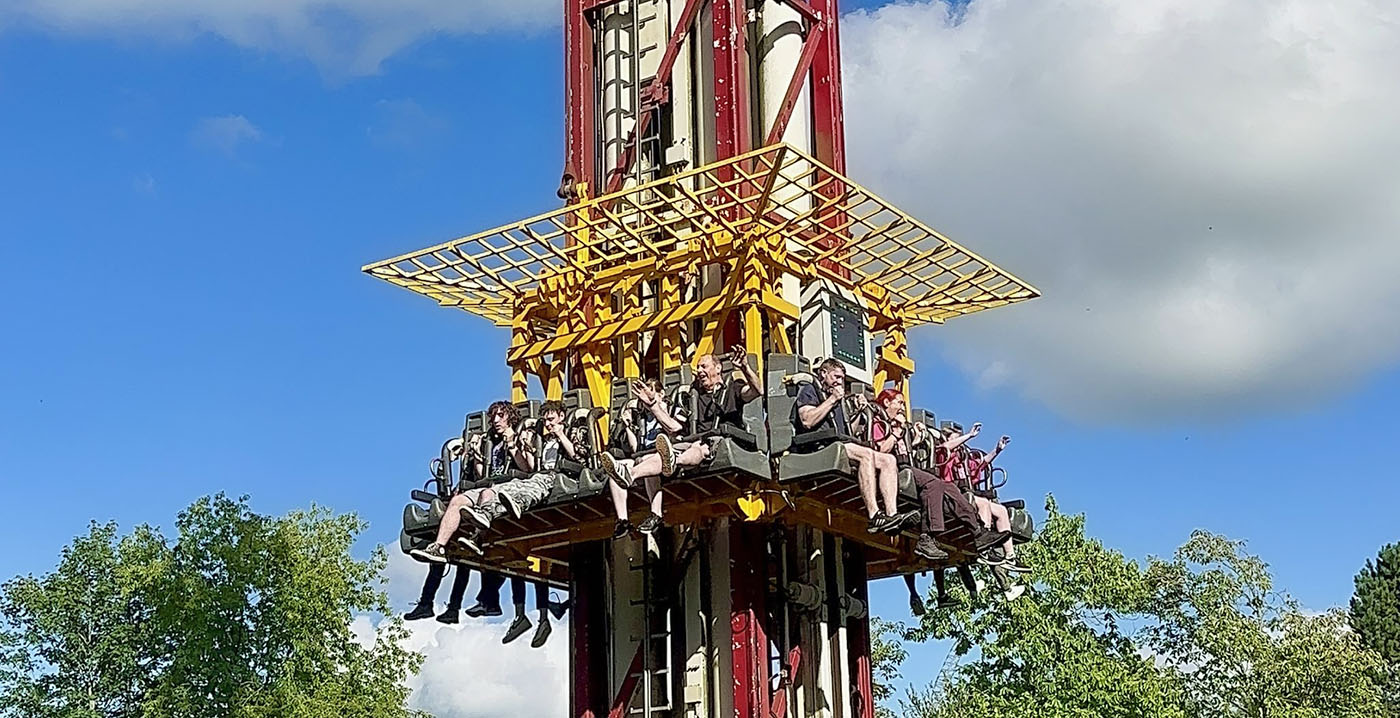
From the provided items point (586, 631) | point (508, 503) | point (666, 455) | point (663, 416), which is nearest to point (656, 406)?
point (663, 416)

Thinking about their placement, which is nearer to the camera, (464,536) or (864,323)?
(464,536)

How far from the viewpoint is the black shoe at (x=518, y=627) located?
30.0 metres

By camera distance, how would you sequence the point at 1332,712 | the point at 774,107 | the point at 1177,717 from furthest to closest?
the point at 1332,712 < the point at 1177,717 < the point at 774,107

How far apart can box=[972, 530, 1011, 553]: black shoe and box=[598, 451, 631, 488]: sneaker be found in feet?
20.6

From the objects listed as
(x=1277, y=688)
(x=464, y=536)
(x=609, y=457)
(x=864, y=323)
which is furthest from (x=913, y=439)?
(x=1277, y=688)

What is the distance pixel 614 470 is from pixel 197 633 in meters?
21.6

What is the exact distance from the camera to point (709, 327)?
92.8 ft

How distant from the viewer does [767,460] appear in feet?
82.9

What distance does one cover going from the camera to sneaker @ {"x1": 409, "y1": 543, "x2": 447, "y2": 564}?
26297 mm

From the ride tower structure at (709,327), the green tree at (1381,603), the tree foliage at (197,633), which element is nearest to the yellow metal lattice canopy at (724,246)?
the ride tower structure at (709,327)

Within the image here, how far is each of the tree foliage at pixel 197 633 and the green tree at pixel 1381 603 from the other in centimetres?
3757

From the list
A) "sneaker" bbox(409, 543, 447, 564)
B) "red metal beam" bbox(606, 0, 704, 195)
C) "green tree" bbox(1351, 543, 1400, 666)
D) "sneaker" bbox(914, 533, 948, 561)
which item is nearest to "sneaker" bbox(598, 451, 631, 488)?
"sneaker" bbox(409, 543, 447, 564)

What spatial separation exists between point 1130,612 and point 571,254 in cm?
1745

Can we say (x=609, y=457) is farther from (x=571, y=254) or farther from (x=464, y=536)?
(x=571, y=254)
